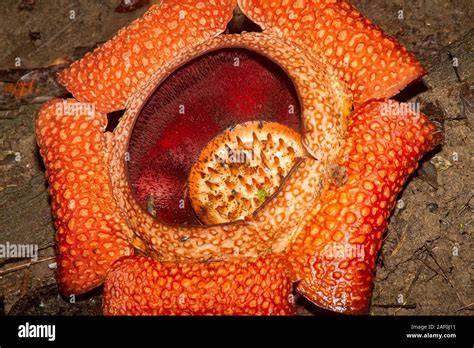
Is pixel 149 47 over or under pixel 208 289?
over

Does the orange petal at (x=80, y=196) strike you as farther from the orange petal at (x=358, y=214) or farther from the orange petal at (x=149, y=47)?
the orange petal at (x=358, y=214)

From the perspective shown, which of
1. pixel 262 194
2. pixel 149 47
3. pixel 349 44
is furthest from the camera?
pixel 262 194

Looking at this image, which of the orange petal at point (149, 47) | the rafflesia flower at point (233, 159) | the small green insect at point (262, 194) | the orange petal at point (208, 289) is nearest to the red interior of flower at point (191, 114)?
the rafflesia flower at point (233, 159)

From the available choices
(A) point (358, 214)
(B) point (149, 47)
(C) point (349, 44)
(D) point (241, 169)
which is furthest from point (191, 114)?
(A) point (358, 214)

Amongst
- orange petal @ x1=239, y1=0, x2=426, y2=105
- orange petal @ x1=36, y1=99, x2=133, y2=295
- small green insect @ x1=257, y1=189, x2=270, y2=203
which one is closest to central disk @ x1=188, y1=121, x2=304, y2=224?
small green insect @ x1=257, y1=189, x2=270, y2=203

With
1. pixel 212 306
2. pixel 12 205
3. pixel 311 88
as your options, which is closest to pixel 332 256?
pixel 212 306

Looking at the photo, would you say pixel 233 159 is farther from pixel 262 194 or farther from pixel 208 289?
pixel 208 289

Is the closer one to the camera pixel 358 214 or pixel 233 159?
pixel 358 214
